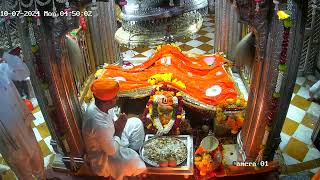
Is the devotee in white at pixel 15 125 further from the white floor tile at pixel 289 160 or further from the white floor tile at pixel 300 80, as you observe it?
the white floor tile at pixel 300 80

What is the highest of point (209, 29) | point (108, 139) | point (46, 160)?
point (108, 139)

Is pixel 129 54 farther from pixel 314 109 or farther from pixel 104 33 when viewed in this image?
pixel 314 109

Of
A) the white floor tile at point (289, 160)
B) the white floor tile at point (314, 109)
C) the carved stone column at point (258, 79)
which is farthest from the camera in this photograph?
the white floor tile at point (314, 109)

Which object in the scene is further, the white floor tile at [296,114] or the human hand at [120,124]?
the white floor tile at [296,114]

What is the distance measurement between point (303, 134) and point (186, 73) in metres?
2.24

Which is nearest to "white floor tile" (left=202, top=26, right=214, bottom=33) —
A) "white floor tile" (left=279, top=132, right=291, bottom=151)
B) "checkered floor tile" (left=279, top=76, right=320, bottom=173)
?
"checkered floor tile" (left=279, top=76, right=320, bottom=173)

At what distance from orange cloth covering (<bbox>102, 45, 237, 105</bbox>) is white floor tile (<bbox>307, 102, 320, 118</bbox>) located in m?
1.44

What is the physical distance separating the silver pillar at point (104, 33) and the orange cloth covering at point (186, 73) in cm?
65

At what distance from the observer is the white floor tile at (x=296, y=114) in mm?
5670

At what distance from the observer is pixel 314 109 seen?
5895mm

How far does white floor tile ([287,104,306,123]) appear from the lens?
5.67 m

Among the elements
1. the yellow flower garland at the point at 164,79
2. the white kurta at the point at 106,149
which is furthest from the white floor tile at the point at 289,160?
the white kurta at the point at 106,149

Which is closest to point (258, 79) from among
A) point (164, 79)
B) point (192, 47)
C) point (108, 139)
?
point (108, 139)

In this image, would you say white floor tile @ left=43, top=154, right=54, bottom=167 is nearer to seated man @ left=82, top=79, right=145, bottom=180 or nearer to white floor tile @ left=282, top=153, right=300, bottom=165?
seated man @ left=82, top=79, right=145, bottom=180
